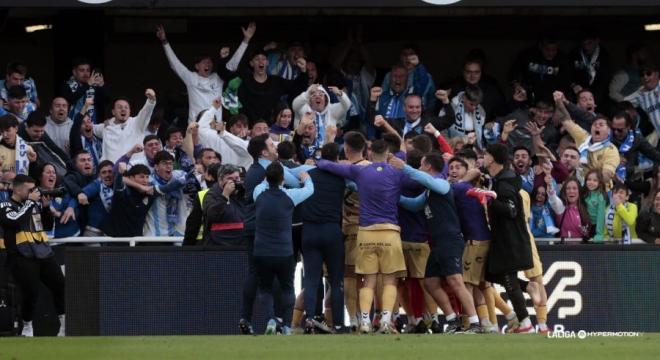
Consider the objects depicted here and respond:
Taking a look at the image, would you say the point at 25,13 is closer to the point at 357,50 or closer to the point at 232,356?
the point at 357,50

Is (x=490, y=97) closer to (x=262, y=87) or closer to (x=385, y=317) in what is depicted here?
(x=262, y=87)

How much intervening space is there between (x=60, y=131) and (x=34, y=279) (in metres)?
3.06

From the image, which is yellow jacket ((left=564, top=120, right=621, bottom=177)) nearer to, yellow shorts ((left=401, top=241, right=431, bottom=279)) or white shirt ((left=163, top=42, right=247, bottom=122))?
yellow shorts ((left=401, top=241, right=431, bottom=279))

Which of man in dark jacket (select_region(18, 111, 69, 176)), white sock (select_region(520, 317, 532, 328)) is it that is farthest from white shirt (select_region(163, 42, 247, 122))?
white sock (select_region(520, 317, 532, 328))

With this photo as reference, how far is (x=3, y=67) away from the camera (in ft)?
78.9

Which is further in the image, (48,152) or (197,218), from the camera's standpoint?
(48,152)

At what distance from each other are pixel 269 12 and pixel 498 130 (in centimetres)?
391

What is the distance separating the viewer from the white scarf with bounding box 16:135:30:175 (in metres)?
19.4

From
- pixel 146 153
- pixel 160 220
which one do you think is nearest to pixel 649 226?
pixel 160 220

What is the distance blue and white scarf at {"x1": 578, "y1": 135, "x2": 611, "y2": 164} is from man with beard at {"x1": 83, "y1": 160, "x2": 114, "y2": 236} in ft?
19.9

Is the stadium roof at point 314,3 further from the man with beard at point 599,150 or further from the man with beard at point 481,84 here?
the man with beard at point 599,150

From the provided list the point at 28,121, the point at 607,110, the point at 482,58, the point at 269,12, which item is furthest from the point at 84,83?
the point at 607,110

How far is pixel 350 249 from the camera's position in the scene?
17.3 metres

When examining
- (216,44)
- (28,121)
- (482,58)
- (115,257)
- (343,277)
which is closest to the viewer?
(343,277)
